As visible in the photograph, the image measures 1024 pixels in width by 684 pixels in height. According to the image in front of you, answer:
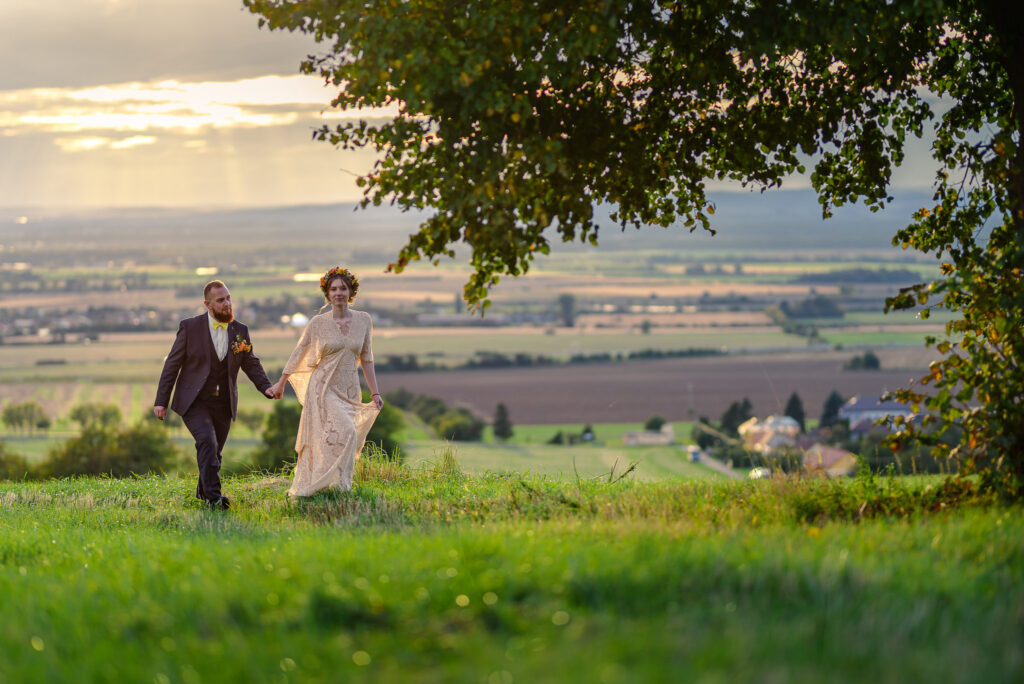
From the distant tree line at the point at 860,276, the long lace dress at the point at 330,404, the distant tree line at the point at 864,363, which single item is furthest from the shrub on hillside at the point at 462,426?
the distant tree line at the point at 860,276

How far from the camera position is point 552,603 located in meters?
5.43

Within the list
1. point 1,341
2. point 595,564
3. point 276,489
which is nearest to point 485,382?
point 1,341

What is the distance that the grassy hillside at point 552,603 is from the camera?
4.75 metres

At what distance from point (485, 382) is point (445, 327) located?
50792mm

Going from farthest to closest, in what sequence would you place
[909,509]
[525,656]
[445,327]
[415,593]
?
1. [445,327]
2. [909,509]
3. [415,593]
4. [525,656]

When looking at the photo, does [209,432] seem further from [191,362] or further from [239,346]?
[239,346]

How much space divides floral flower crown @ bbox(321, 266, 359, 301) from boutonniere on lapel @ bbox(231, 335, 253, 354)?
1095mm

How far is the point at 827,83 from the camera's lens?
37.2 feet

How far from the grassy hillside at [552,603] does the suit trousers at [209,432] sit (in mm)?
3289

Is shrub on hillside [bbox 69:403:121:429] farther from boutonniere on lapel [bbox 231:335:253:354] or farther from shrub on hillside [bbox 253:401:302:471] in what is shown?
boutonniere on lapel [bbox 231:335:253:354]

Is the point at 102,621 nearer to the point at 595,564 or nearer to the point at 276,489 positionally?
the point at 595,564

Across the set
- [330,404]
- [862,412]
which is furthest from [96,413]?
[330,404]

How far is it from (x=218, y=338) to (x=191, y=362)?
1.33 ft

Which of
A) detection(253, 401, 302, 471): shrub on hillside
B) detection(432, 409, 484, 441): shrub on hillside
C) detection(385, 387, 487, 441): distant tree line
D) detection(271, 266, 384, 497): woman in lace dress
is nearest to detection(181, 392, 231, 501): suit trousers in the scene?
detection(271, 266, 384, 497): woman in lace dress
